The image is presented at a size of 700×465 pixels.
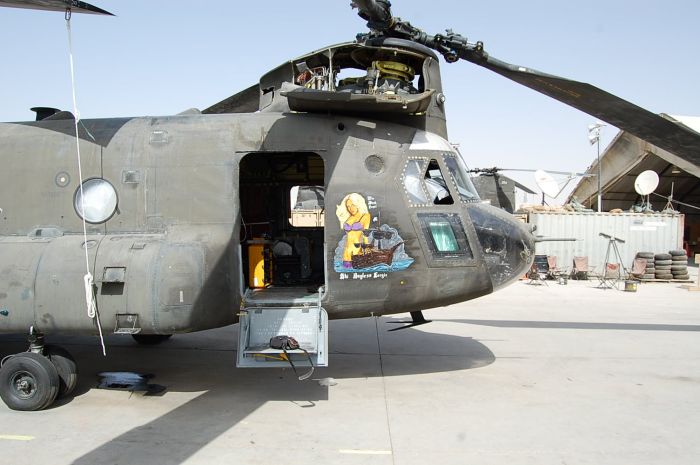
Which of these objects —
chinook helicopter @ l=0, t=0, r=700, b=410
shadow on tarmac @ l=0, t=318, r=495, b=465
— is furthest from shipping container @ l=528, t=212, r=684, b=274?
chinook helicopter @ l=0, t=0, r=700, b=410

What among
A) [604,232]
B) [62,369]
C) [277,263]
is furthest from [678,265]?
[62,369]

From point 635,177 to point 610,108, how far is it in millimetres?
24923

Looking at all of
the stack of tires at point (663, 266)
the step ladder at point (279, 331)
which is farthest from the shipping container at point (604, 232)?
the step ladder at point (279, 331)

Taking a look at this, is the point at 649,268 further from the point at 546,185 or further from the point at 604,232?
the point at 546,185

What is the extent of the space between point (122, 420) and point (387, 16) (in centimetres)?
574

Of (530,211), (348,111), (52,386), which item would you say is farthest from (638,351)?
(530,211)

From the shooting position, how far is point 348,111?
7.14m

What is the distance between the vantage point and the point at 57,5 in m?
5.30

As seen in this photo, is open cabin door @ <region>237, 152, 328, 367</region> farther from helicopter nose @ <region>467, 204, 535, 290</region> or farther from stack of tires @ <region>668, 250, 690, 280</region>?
stack of tires @ <region>668, 250, 690, 280</region>

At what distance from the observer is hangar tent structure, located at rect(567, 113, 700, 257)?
2631 centimetres

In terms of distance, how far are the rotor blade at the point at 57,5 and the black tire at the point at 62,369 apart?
12.7ft

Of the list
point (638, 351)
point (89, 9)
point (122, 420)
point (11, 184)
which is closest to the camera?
point (89, 9)

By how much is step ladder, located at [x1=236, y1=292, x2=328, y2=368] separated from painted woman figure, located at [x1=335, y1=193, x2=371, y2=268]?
28.4 inches

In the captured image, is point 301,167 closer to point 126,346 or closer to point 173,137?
point 173,137
